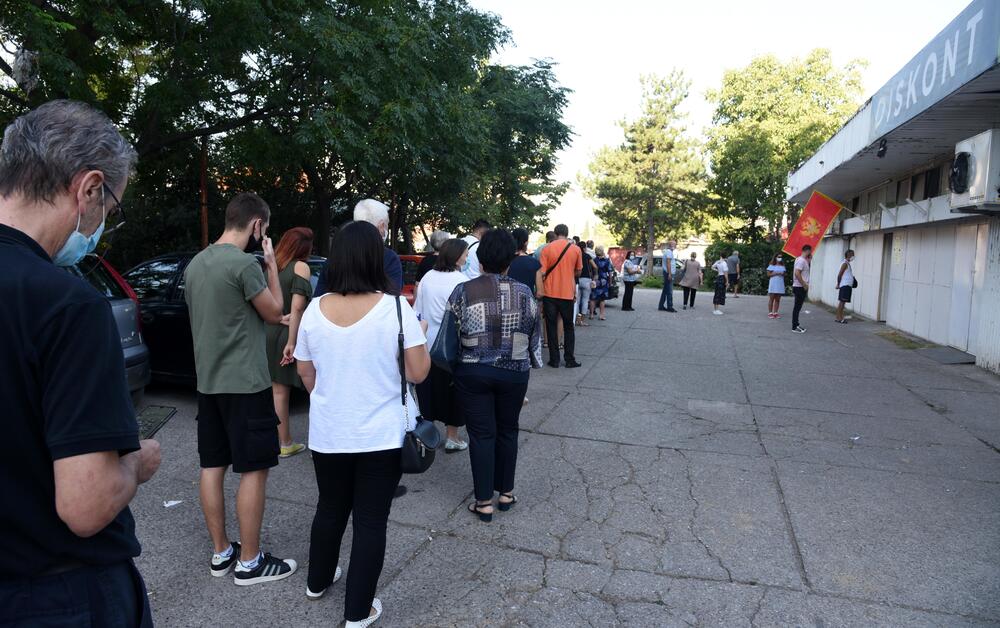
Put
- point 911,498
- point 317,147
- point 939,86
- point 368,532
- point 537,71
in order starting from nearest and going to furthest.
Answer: point 368,532 < point 911,498 < point 939,86 < point 317,147 < point 537,71

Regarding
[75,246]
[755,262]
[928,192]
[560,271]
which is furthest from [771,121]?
[75,246]

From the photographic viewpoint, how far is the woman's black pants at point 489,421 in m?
4.01

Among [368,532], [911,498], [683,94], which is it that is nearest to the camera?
[368,532]

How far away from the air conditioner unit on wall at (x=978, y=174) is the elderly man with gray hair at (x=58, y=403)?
383 inches

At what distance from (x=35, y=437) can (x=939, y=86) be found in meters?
9.13

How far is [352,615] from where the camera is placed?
9.36ft

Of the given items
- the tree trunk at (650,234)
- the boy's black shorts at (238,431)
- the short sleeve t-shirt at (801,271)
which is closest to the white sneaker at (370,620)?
the boy's black shorts at (238,431)

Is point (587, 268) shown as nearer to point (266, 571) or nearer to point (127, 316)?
point (127, 316)

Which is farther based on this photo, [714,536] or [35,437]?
[714,536]

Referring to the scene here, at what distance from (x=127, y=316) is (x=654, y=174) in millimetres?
47358

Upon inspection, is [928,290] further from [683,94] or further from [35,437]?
[683,94]

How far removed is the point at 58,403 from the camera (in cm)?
122

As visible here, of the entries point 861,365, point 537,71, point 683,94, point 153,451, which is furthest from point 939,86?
point 683,94

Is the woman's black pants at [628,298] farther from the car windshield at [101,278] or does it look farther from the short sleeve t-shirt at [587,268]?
the car windshield at [101,278]
